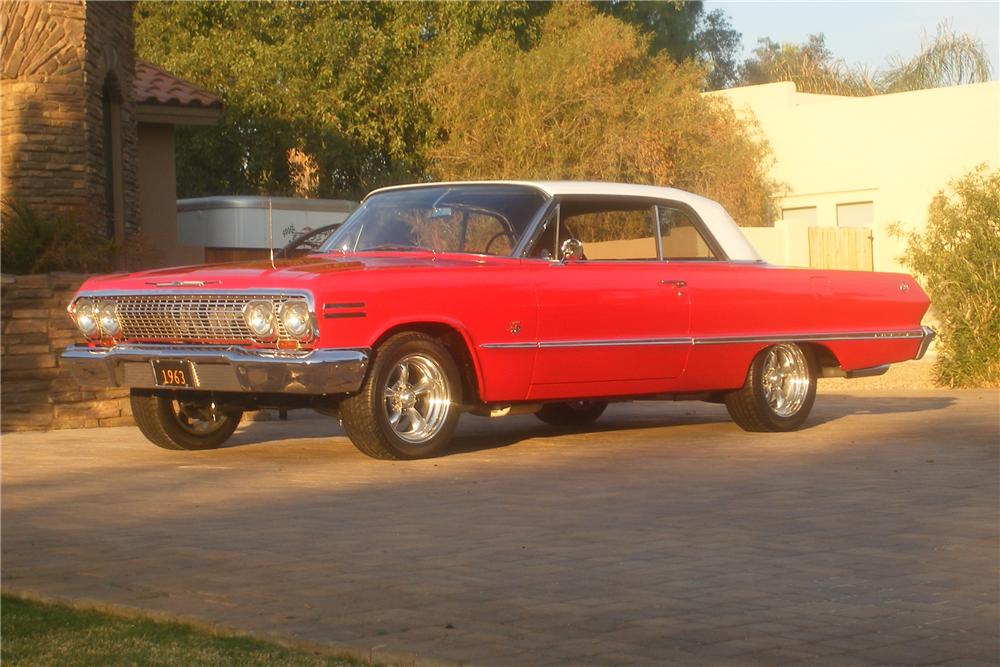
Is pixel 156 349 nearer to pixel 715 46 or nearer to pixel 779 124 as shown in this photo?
pixel 779 124

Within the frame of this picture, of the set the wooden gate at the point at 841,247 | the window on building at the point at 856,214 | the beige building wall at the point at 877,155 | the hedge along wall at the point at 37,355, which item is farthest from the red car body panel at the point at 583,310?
the window on building at the point at 856,214

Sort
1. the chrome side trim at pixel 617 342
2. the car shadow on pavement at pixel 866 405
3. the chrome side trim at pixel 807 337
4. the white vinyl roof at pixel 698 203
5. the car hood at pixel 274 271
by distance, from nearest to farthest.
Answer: the car hood at pixel 274 271 → the chrome side trim at pixel 617 342 → the chrome side trim at pixel 807 337 → the white vinyl roof at pixel 698 203 → the car shadow on pavement at pixel 866 405

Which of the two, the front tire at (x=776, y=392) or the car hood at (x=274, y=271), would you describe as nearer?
the car hood at (x=274, y=271)

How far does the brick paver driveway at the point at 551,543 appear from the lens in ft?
16.3

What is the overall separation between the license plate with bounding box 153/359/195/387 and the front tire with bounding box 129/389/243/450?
0.83m

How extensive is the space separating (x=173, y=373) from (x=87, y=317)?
994 mm

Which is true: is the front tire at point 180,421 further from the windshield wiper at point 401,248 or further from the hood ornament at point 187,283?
the windshield wiper at point 401,248

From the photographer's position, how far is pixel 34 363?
444 inches

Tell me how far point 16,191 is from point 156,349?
733 centimetres

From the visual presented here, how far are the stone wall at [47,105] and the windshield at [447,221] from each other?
19.1ft

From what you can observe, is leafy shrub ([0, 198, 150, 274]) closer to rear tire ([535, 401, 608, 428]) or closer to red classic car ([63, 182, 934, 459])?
red classic car ([63, 182, 934, 459])

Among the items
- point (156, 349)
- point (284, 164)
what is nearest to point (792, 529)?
point (156, 349)

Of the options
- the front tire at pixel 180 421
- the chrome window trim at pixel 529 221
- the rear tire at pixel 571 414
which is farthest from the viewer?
the rear tire at pixel 571 414

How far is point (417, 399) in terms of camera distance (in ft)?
30.3
